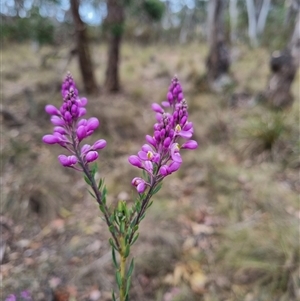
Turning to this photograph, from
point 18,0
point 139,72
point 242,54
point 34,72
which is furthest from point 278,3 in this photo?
point 18,0

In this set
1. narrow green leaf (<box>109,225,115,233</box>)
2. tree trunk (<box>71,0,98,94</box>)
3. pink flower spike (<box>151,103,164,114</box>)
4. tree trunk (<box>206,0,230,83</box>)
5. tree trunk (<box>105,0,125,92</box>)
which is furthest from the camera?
tree trunk (<box>206,0,230,83</box>)

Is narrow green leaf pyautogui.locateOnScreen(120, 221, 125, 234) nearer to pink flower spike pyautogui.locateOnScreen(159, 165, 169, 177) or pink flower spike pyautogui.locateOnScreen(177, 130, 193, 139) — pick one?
pink flower spike pyautogui.locateOnScreen(159, 165, 169, 177)

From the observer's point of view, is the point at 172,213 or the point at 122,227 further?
the point at 172,213

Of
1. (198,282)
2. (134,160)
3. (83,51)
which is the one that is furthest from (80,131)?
(83,51)

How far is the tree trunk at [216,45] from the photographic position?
7.18 meters

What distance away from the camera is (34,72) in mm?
8438

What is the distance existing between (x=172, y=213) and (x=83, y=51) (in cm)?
425

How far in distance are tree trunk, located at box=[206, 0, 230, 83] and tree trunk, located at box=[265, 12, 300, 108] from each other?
1.91 metres

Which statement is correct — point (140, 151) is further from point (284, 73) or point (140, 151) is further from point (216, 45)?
point (216, 45)

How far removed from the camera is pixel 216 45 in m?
7.42

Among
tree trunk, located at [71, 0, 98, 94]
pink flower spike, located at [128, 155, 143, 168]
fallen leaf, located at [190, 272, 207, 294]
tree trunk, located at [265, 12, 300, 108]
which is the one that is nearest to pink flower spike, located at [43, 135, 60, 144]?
pink flower spike, located at [128, 155, 143, 168]

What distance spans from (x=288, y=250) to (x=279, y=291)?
371 mm

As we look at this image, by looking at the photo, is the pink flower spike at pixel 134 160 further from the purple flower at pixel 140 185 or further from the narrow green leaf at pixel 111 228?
the narrow green leaf at pixel 111 228

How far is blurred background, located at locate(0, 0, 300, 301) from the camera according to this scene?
2475 mm
